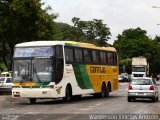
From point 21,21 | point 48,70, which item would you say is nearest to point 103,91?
point 48,70

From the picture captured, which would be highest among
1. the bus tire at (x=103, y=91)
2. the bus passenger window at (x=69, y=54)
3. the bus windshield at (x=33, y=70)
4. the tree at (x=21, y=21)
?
the tree at (x=21, y=21)

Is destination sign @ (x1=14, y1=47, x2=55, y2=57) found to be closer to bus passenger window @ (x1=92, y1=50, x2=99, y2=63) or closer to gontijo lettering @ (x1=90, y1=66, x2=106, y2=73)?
gontijo lettering @ (x1=90, y1=66, x2=106, y2=73)

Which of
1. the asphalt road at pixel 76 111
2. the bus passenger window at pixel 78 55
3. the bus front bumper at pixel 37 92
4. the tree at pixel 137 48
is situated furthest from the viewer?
the tree at pixel 137 48

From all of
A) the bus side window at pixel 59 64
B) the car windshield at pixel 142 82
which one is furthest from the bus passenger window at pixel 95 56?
the bus side window at pixel 59 64

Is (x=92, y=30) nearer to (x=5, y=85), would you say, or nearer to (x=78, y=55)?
(x=5, y=85)

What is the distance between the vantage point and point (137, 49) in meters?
130

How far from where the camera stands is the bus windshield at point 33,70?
2862 centimetres

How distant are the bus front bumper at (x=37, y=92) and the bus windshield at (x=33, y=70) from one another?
1.73 feet

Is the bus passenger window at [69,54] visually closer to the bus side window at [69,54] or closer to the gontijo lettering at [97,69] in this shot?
the bus side window at [69,54]

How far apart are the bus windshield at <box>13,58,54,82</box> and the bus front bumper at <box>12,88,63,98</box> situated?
53 cm

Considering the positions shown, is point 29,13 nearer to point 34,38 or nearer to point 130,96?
point 34,38

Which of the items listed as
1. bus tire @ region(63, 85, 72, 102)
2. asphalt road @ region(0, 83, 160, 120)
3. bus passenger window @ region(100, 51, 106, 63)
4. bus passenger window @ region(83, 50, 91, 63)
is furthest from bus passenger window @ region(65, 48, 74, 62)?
bus passenger window @ region(100, 51, 106, 63)

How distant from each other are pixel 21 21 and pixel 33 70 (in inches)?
772

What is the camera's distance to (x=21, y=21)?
47.8m
